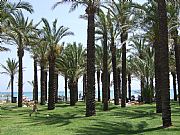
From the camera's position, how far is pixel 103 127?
59.6 ft

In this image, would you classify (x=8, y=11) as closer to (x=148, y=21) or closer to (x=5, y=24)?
(x=5, y=24)

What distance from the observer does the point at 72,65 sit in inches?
1565

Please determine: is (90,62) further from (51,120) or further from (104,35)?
(104,35)

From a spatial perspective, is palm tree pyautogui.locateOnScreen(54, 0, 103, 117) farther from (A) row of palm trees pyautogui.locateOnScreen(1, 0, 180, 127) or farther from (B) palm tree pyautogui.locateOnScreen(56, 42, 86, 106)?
(B) palm tree pyautogui.locateOnScreen(56, 42, 86, 106)

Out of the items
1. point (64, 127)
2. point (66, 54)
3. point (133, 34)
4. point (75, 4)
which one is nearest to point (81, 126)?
point (64, 127)

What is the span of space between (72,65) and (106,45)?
344 inches

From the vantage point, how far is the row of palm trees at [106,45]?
23.6m

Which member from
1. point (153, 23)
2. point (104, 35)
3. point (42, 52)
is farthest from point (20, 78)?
point (153, 23)

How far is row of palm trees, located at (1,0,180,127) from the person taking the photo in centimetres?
2364

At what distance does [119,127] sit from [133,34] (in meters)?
13.4

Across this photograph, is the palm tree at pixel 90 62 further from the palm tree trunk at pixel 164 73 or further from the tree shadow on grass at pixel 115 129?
the palm tree trunk at pixel 164 73

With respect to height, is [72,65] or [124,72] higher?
[72,65]

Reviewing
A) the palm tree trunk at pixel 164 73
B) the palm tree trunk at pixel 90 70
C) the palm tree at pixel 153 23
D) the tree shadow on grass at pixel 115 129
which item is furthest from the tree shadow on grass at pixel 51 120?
the palm tree at pixel 153 23

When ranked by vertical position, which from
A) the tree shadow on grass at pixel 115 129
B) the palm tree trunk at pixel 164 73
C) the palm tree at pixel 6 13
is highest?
the palm tree at pixel 6 13
